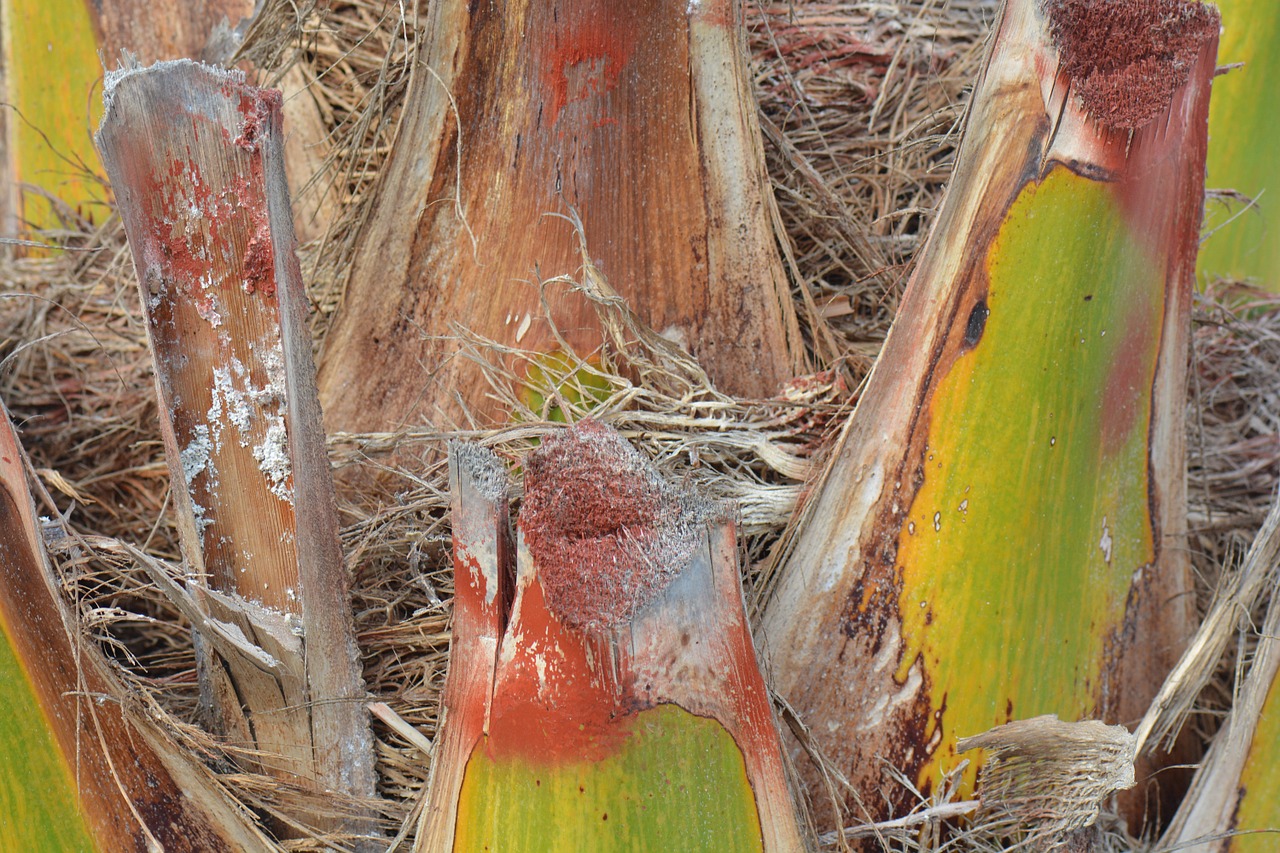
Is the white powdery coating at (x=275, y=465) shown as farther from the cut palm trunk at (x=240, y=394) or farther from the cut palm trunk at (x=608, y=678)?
the cut palm trunk at (x=608, y=678)

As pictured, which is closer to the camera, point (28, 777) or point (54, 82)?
point (28, 777)

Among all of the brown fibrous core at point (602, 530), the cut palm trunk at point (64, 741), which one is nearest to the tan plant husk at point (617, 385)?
the cut palm trunk at point (64, 741)

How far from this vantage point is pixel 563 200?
877mm

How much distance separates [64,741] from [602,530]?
15.6 inches

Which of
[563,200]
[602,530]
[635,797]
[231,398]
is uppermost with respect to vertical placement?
[563,200]

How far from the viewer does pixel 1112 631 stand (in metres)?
0.84

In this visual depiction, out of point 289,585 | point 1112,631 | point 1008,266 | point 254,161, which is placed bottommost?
point 1112,631

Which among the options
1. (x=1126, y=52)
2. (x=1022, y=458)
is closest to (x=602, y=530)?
(x=1022, y=458)

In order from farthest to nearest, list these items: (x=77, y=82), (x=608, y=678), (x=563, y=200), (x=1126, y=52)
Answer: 1. (x=77, y=82)
2. (x=563, y=200)
3. (x=1126, y=52)
4. (x=608, y=678)

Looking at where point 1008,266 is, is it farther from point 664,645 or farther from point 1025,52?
point 664,645

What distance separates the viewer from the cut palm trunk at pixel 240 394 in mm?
683

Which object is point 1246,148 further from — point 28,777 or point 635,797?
point 28,777

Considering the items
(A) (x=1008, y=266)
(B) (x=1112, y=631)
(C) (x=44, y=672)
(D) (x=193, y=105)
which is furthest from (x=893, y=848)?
(D) (x=193, y=105)

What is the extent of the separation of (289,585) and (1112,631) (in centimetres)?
68
